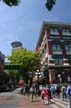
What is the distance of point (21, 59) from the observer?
82125mm

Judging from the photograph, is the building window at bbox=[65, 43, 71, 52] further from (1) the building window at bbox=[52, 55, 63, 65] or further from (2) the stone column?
(2) the stone column

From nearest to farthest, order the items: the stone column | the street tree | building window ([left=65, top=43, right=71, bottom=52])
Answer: the street tree
the stone column
building window ([left=65, top=43, right=71, bottom=52])

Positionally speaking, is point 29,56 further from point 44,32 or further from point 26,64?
point 44,32

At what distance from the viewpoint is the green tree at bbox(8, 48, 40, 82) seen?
267ft

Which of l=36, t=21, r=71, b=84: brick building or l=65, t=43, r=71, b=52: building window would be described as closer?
l=36, t=21, r=71, b=84: brick building

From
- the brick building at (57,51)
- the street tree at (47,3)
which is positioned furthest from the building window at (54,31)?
the street tree at (47,3)

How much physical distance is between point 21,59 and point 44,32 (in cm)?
1041

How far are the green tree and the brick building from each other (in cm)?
867

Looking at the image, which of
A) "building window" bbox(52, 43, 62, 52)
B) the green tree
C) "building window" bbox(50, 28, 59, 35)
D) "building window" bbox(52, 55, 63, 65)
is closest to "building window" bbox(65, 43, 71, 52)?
"building window" bbox(52, 43, 62, 52)

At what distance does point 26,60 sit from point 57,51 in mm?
12643

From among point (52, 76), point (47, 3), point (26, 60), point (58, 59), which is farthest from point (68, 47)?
point (47, 3)

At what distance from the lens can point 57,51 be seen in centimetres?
7144

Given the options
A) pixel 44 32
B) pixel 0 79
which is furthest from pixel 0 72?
pixel 44 32

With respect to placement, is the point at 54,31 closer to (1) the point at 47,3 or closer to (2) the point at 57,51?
(2) the point at 57,51
